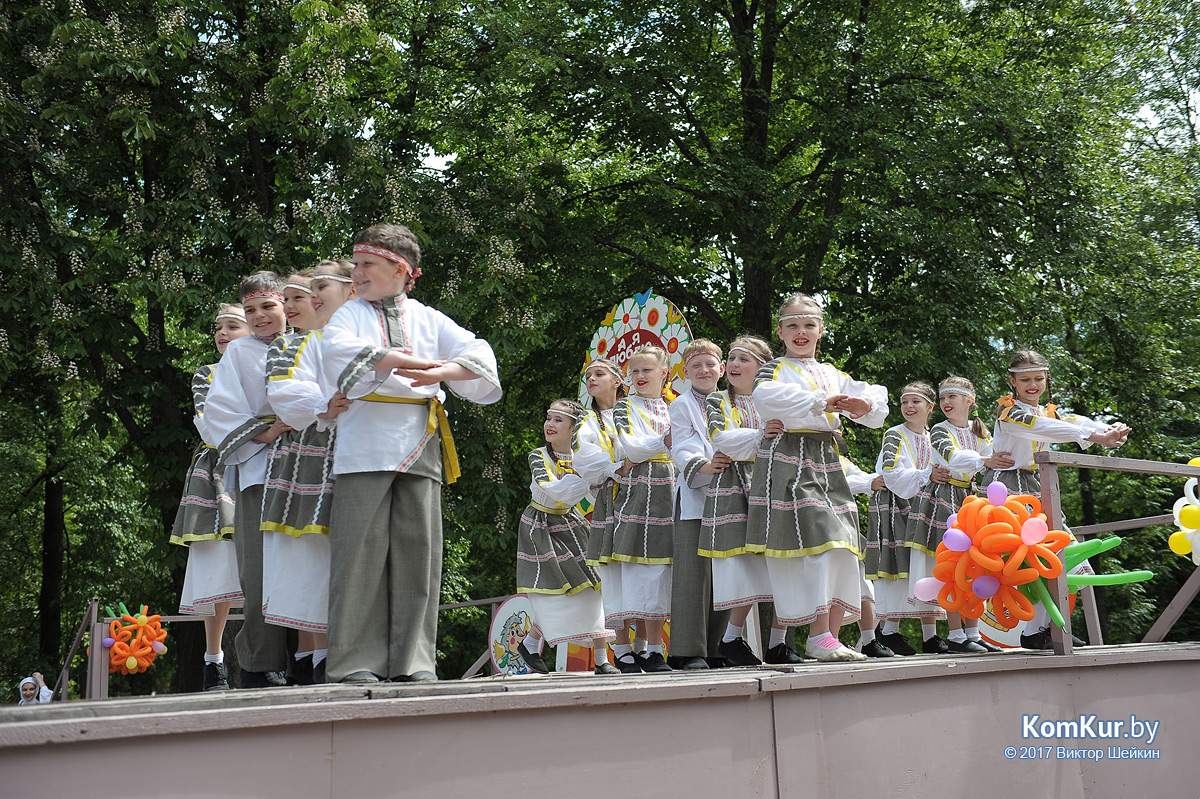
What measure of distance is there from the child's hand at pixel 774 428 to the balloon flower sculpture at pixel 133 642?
6510 millimetres

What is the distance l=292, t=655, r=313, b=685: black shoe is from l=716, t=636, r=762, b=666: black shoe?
7.55 feet

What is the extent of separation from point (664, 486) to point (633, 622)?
3.22 feet

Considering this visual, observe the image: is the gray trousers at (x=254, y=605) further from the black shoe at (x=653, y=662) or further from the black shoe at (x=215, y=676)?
the black shoe at (x=653, y=662)

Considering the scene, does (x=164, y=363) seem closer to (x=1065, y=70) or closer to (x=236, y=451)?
(x=236, y=451)

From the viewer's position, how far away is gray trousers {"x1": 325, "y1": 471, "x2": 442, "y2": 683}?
12.9ft

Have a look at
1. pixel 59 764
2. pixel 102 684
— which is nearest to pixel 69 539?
pixel 102 684

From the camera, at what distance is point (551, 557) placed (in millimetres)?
7539

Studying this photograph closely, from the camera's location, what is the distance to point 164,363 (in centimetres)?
1173

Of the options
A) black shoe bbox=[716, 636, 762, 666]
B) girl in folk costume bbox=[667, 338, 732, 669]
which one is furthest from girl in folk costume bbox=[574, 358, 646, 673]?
black shoe bbox=[716, 636, 762, 666]

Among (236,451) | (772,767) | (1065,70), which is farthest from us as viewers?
(1065,70)

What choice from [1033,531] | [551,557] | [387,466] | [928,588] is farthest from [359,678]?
[551,557]

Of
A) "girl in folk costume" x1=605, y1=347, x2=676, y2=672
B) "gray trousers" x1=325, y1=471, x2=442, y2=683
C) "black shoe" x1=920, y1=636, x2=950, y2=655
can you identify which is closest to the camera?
"gray trousers" x1=325, y1=471, x2=442, y2=683

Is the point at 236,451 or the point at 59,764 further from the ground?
the point at 236,451

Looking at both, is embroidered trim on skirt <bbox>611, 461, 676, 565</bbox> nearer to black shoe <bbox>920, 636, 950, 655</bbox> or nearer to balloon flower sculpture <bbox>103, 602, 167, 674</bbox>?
black shoe <bbox>920, 636, 950, 655</bbox>
